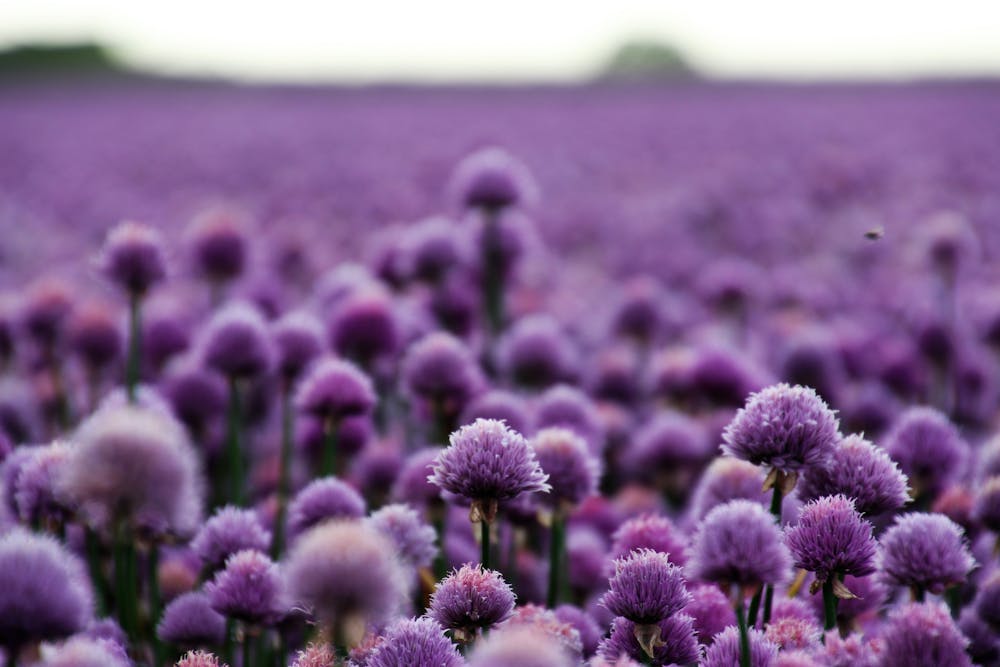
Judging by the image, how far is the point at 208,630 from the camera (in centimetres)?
120

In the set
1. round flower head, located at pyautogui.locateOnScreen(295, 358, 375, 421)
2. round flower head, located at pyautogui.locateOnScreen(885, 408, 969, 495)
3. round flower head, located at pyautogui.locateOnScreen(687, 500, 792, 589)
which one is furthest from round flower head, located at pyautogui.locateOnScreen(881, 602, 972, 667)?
round flower head, located at pyautogui.locateOnScreen(295, 358, 375, 421)

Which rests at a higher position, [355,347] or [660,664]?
[355,347]

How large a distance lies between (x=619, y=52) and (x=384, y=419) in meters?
44.9

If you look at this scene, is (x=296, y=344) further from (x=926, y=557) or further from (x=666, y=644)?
(x=926, y=557)

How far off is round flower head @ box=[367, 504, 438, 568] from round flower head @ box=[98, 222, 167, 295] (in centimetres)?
85

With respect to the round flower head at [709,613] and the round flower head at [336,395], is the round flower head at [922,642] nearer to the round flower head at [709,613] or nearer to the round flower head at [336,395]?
the round flower head at [709,613]

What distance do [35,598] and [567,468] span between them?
735 mm

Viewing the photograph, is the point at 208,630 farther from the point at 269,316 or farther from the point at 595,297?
the point at 595,297

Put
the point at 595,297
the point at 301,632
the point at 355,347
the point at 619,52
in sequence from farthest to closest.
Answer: the point at 619,52 < the point at 595,297 < the point at 355,347 < the point at 301,632

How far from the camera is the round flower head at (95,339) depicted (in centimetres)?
220

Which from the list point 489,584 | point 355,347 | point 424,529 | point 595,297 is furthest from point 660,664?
point 595,297

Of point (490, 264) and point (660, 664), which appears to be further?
point (490, 264)

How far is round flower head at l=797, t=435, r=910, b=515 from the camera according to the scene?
1063 millimetres

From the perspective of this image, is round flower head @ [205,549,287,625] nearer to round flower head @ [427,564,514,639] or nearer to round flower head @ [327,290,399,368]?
round flower head @ [427,564,514,639]
